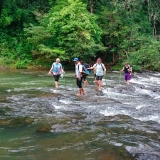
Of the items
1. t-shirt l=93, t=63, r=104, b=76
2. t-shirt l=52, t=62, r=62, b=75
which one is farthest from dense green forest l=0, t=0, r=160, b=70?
t-shirt l=93, t=63, r=104, b=76

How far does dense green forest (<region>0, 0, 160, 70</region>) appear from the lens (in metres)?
26.9

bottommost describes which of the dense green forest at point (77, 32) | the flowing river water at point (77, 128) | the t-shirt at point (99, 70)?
the flowing river water at point (77, 128)

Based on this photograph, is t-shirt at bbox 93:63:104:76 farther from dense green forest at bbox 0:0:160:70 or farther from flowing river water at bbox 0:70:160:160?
dense green forest at bbox 0:0:160:70

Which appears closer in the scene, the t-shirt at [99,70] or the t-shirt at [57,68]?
the t-shirt at [99,70]

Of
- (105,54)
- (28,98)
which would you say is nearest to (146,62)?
(105,54)

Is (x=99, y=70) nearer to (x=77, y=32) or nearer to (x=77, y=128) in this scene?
(x=77, y=128)

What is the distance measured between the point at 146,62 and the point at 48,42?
32.3 feet

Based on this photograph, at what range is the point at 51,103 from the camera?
11.0 m

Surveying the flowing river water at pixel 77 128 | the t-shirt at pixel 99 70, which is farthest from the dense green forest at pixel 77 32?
the flowing river water at pixel 77 128

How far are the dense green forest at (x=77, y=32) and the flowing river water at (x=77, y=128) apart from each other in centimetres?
1511

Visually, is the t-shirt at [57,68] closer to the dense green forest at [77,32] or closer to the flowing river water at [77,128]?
the flowing river water at [77,128]

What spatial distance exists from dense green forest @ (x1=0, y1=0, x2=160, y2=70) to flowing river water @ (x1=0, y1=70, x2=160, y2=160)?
15107 millimetres

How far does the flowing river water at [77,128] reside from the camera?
20.2 feet

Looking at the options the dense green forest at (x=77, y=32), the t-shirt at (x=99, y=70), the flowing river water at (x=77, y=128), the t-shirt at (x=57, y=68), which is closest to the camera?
the flowing river water at (x=77, y=128)
